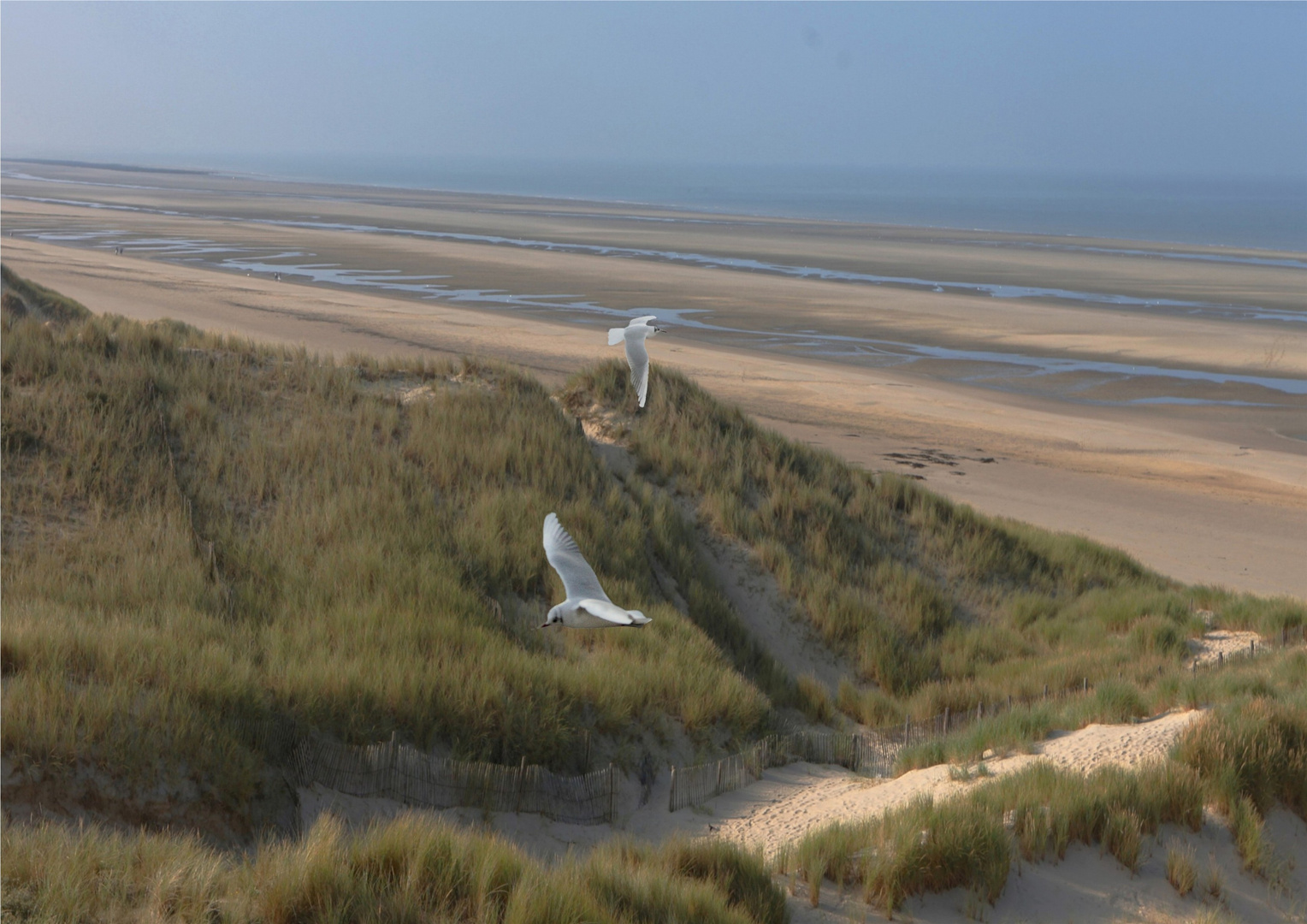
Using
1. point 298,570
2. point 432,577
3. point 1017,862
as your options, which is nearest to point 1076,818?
point 1017,862

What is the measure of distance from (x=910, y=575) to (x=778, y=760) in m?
5.04

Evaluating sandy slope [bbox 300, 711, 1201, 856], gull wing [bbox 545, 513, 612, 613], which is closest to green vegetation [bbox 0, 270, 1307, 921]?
sandy slope [bbox 300, 711, 1201, 856]

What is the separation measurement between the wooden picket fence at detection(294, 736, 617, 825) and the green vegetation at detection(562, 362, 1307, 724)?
4291 mm

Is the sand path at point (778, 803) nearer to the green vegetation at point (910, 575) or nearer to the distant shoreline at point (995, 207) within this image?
the green vegetation at point (910, 575)

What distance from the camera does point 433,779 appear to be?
6.50 meters

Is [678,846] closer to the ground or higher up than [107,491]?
closer to the ground

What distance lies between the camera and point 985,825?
5.33 meters

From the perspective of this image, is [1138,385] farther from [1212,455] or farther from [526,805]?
[526,805]

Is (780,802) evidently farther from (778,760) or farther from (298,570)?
(298,570)

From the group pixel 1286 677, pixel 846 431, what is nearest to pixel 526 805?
pixel 1286 677

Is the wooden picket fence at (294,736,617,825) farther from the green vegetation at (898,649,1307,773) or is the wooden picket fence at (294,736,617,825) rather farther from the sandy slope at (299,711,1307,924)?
the green vegetation at (898,649,1307,773)

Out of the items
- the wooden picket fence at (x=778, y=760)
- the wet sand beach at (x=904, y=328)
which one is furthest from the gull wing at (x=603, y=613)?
the wet sand beach at (x=904, y=328)

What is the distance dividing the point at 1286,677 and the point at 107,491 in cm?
1056

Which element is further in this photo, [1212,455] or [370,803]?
[1212,455]
